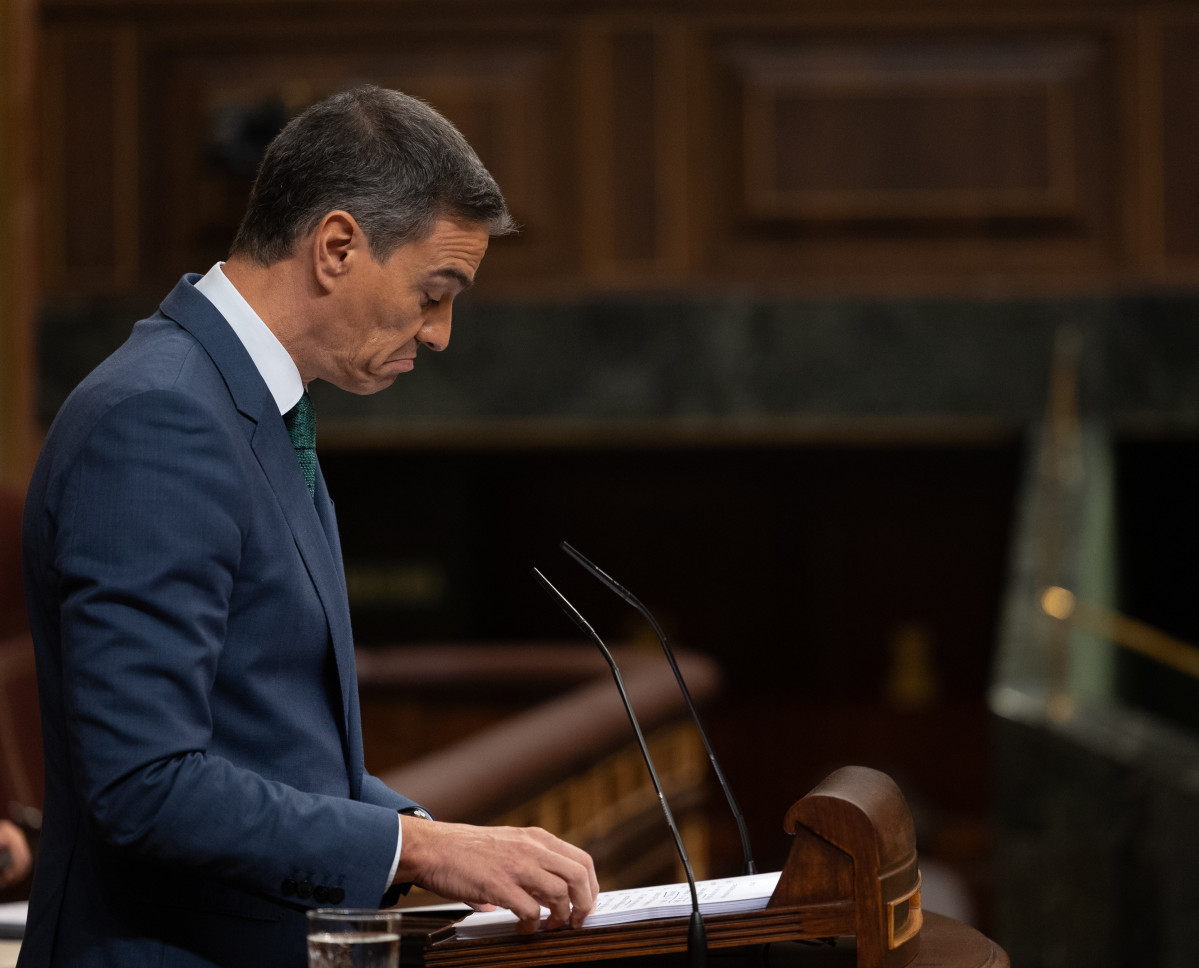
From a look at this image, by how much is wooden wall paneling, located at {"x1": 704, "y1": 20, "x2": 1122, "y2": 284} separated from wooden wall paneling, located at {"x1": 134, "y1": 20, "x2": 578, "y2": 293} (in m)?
0.64

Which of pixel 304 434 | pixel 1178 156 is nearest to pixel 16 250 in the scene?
pixel 1178 156

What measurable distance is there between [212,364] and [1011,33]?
17.3ft

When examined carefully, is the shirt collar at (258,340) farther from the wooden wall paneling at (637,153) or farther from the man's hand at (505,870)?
the wooden wall paneling at (637,153)

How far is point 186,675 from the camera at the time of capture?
124cm

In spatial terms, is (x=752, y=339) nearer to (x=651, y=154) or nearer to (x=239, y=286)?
(x=651, y=154)

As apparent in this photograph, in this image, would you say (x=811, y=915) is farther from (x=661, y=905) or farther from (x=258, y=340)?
(x=258, y=340)

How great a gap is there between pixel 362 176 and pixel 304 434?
0.83 ft

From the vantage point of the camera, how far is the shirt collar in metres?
1.46

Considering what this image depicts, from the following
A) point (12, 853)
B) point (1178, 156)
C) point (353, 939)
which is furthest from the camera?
point (1178, 156)

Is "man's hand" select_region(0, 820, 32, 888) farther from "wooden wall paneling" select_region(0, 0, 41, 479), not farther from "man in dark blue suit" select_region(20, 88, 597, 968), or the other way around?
"wooden wall paneling" select_region(0, 0, 41, 479)

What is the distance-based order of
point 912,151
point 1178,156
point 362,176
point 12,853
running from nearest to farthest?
point 362,176 → point 12,853 → point 1178,156 → point 912,151

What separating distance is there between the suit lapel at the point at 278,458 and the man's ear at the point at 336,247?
0.10 m

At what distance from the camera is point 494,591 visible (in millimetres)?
7820

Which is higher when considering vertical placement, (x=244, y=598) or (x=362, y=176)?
(x=362, y=176)
